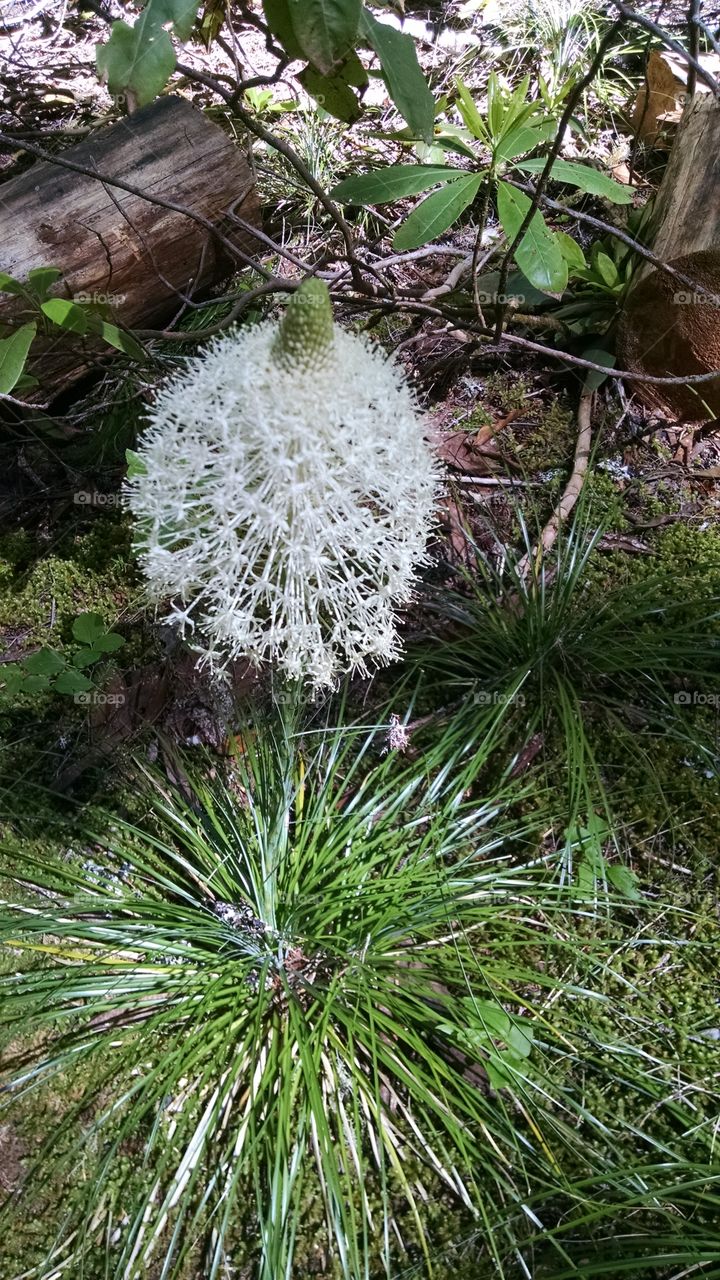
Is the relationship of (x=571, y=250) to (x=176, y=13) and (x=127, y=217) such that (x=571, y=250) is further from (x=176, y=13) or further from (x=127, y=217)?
(x=176, y=13)

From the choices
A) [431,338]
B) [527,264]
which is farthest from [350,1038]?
[431,338]

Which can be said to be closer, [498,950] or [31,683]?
[498,950]

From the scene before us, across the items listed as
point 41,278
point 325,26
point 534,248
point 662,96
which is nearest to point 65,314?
point 41,278

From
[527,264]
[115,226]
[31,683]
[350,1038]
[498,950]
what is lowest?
[498,950]

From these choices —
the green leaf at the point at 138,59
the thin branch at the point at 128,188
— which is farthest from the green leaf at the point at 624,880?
the thin branch at the point at 128,188

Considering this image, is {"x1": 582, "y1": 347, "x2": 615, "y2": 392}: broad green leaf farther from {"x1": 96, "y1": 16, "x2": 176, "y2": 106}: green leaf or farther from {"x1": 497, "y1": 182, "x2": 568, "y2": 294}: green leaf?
{"x1": 96, "y1": 16, "x2": 176, "y2": 106}: green leaf

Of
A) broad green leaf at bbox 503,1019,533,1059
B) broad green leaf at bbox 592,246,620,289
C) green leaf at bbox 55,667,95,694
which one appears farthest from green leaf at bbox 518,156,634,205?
broad green leaf at bbox 503,1019,533,1059

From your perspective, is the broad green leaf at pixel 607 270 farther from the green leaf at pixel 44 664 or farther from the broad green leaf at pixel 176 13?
the green leaf at pixel 44 664

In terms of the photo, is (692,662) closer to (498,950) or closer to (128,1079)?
(498,950)
